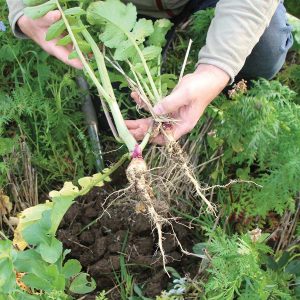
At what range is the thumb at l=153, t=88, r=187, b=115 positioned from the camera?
1350 millimetres

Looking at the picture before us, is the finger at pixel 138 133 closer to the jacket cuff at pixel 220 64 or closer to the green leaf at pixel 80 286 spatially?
the jacket cuff at pixel 220 64

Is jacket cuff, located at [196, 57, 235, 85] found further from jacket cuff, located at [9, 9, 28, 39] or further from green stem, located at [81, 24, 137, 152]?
jacket cuff, located at [9, 9, 28, 39]

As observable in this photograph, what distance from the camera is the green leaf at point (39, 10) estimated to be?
4.67ft

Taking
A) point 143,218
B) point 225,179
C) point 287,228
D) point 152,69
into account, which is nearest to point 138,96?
point 152,69

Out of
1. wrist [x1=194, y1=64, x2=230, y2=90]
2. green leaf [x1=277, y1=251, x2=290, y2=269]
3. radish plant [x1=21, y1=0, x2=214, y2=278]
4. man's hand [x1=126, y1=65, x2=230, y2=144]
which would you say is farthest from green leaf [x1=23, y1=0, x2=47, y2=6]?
green leaf [x1=277, y1=251, x2=290, y2=269]

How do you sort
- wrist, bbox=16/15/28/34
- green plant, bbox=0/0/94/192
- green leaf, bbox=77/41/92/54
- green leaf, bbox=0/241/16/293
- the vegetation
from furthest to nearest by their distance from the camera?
green plant, bbox=0/0/94/192 < wrist, bbox=16/15/28/34 < green leaf, bbox=77/41/92/54 < the vegetation < green leaf, bbox=0/241/16/293

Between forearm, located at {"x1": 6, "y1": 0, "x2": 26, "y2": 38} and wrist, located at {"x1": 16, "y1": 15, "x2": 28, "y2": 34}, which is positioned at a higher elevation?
forearm, located at {"x1": 6, "y1": 0, "x2": 26, "y2": 38}

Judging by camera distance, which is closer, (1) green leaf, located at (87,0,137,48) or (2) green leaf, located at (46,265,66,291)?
(2) green leaf, located at (46,265,66,291)

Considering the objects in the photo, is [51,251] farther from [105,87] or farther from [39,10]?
[39,10]

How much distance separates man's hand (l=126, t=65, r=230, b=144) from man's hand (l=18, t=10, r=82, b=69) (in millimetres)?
232

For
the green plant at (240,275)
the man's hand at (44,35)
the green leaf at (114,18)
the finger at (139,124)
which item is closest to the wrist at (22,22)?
the man's hand at (44,35)

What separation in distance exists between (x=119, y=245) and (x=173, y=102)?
50cm

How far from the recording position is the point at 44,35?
5.20 ft

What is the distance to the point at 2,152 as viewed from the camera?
1.75m
